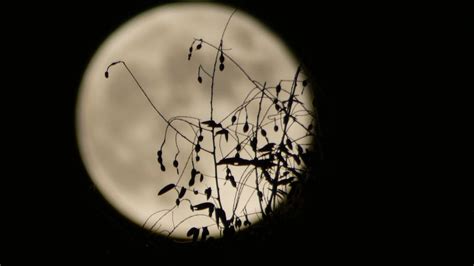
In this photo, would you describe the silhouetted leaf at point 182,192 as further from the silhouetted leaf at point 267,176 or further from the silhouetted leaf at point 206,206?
the silhouetted leaf at point 267,176

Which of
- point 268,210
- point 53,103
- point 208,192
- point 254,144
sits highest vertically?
point 53,103

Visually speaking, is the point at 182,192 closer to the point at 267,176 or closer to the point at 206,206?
the point at 206,206

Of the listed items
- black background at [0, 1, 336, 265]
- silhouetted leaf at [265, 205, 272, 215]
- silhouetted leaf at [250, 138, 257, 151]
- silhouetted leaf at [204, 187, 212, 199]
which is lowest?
silhouetted leaf at [265, 205, 272, 215]

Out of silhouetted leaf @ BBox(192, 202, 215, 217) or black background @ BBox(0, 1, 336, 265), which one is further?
black background @ BBox(0, 1, 336, 265)

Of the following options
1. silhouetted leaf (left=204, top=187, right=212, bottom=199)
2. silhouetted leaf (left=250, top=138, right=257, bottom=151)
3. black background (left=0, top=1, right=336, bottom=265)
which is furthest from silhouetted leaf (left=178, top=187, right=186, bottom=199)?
black background (left=0, top=1, right=336, bottom=265)

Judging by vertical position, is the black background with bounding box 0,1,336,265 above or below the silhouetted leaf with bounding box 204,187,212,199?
above

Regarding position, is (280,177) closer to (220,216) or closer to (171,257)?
(220,216)

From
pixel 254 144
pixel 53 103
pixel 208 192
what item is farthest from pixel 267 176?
pixel 53 103

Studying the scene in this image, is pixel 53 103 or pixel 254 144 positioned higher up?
pixel 53 103

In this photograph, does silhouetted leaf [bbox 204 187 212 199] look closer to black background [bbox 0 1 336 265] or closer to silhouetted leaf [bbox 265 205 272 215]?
silhouetted leaf [bbox 265 205 272 215]

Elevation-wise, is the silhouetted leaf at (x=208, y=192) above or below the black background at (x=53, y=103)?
below

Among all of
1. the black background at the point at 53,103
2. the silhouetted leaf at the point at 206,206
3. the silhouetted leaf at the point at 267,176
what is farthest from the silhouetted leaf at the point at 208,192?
the black background at the point at 53,103

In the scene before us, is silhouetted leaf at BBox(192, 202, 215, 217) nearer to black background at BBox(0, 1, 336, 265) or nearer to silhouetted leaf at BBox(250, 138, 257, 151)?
silhouetted leaf at BBox(250, 138, 257, 151)

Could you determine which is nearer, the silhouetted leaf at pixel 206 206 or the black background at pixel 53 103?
the silhouetted leaf at pixel 206 206
